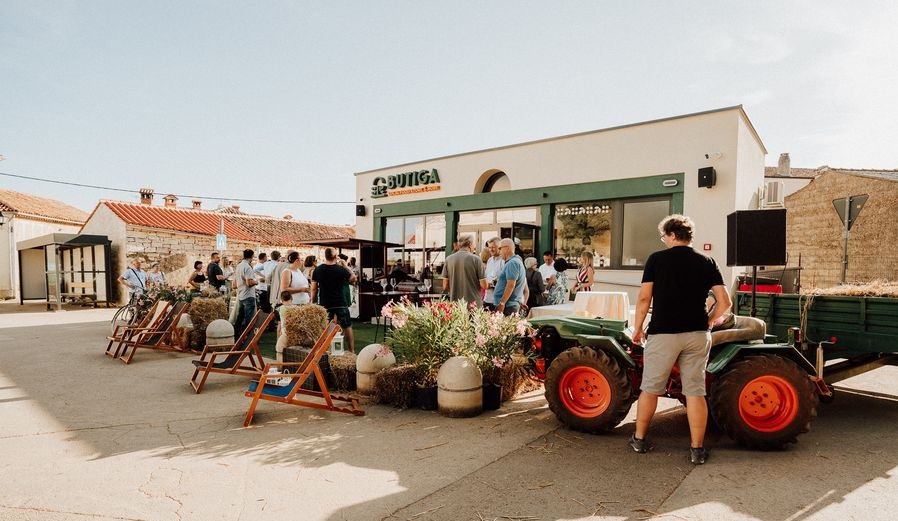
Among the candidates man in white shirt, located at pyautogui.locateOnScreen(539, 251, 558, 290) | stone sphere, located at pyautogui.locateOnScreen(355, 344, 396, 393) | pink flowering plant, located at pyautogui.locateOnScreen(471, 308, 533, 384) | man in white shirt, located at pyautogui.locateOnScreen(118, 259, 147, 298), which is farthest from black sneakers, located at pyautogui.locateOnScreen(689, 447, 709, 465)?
man in white shirt, located at pyautogui.locateOnScreen(118, 259, 147, 298)

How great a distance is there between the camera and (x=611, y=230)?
11.8 metres

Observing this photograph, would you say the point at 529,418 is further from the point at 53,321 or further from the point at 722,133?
the point at 53,321

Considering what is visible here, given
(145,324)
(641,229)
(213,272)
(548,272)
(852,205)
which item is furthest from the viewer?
(213,272)

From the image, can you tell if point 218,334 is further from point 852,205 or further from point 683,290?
point 852,205

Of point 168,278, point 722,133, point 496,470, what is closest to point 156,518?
point 496,470

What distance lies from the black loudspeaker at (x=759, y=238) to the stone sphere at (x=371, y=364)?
4.03 meters

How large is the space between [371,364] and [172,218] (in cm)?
2039

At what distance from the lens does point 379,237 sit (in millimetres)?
17375

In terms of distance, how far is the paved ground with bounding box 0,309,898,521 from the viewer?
9.81 feet

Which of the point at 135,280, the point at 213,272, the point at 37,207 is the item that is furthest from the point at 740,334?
the point at 37,207

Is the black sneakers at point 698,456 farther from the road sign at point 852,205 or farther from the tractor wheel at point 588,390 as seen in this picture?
the road sign at point 852,205

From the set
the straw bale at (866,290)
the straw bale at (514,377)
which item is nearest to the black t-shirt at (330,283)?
the straw bale at (514,377)

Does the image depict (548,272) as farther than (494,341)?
Yes

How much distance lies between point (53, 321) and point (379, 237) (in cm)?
964
